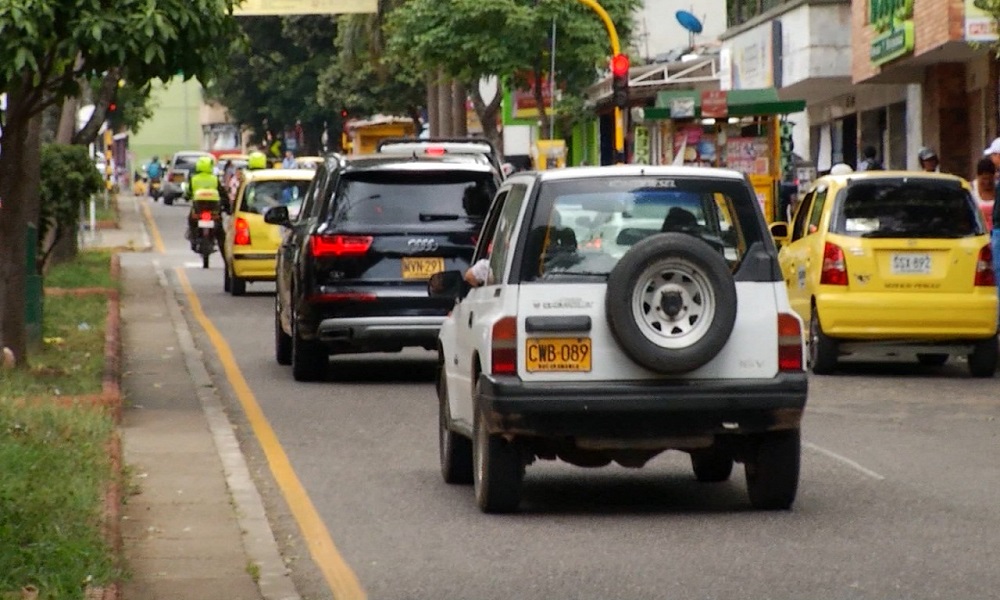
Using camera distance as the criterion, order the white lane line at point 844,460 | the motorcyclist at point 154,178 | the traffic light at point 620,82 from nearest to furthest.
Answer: the white lane line at point 844,460, the traffic light at point 620,82, the motorcyclist at point 154,178

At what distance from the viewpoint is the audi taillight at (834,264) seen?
59.3 feet

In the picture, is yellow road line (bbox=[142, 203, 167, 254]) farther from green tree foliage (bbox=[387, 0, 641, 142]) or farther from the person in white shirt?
the person in white shirt

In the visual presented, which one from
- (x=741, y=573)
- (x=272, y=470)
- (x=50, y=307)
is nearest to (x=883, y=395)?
(x=272, y=470)

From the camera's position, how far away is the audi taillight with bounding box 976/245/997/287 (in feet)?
59.2

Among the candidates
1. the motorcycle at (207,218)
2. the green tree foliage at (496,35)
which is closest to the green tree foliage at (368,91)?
the green tree foliage at (496,35)

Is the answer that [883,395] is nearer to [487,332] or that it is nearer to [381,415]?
[381,415]

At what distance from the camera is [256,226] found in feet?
98.0

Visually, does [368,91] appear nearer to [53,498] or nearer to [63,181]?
[63,181]

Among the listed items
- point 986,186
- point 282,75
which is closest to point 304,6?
point 986,186

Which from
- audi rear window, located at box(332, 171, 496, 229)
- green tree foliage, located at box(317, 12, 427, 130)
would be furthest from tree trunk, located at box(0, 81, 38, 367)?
green tree foliage, located at box(317, 12, 427, 130)

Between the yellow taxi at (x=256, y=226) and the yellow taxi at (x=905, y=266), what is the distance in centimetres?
1233

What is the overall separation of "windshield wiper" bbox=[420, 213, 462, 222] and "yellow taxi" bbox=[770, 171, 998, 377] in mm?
3117

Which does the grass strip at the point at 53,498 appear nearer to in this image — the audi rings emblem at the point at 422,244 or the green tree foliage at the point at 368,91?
the audi rings emblem at the point at 422,244

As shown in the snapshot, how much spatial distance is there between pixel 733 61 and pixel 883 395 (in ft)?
89.8
